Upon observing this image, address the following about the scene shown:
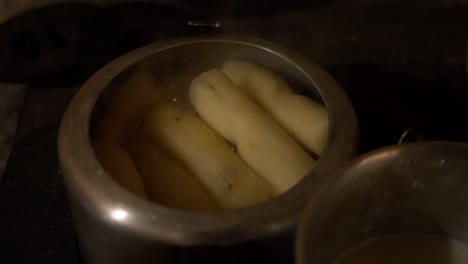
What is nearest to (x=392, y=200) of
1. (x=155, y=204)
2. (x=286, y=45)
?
(x=155, y=204)

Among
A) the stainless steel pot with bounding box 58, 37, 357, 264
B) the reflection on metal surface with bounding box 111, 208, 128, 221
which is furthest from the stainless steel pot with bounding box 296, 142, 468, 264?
the reflection on metal surface with bounding box 111, 208, 128, 221

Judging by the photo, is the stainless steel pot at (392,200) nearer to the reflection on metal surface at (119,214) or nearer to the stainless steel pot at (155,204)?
the stainless steel pot at (155,204)

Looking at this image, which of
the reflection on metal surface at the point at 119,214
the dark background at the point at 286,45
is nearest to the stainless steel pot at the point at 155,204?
the reflection on metal surface at the point at 119,214

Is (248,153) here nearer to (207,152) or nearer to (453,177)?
(207,152)

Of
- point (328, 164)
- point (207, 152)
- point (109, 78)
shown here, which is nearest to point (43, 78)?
point (109, 78)

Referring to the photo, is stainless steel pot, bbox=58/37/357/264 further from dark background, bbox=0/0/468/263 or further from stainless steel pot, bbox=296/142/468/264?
dark background, bbox=0/0/468/263

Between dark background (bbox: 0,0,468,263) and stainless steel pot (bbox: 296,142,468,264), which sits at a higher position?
stainless steel pot (bbox: 296,142,468,264)
